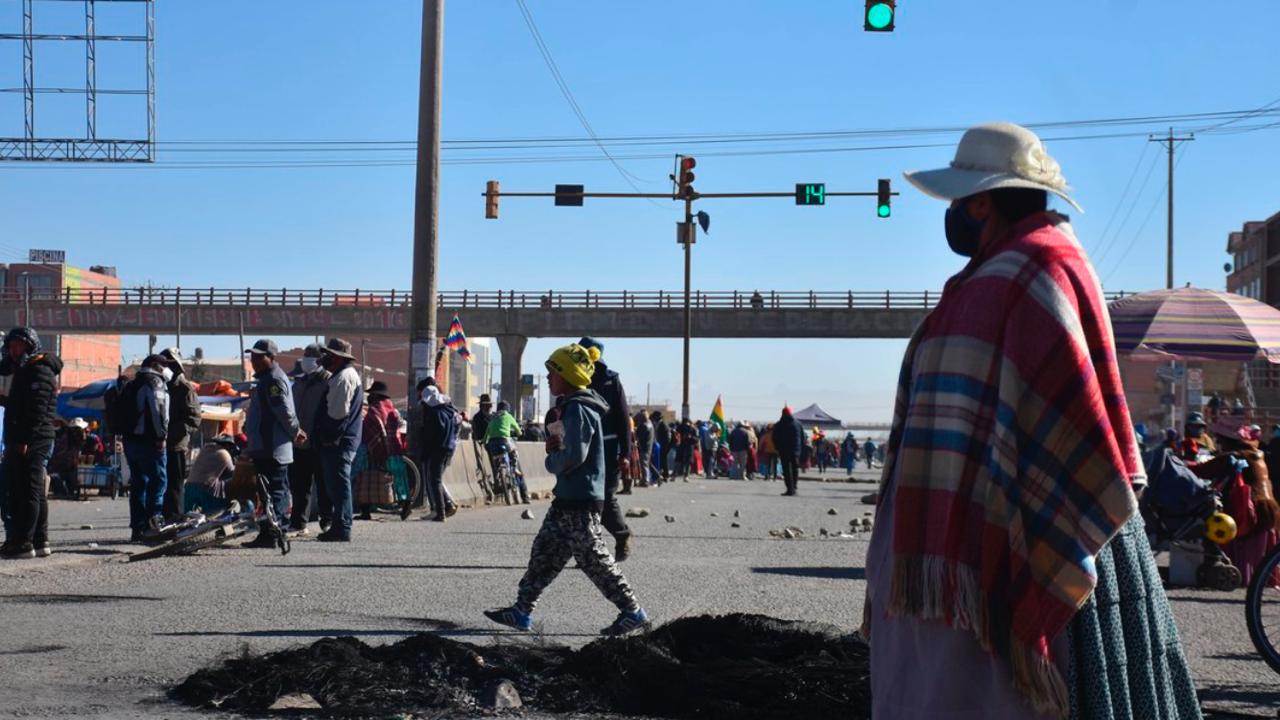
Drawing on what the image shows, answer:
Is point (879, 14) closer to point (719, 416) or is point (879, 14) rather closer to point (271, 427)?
point (271, 427)

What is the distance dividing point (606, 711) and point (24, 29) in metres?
31.8

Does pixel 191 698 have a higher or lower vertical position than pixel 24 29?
lower

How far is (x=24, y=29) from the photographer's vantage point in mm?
34344

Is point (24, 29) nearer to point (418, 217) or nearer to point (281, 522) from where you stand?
point (418, 217)

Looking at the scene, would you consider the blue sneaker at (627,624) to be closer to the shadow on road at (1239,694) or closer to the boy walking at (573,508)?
the boy walking at (573,508)

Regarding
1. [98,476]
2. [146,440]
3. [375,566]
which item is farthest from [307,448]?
[98,476]

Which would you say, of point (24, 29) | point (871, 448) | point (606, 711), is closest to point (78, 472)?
point (24, 29)

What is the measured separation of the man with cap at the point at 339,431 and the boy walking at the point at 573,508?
6.57 m

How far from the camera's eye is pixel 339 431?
51.1 feet

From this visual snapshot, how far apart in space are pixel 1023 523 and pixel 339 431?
1259 centimetres

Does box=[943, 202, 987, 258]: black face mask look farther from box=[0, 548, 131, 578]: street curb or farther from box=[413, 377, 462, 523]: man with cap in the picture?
box=[413, 377, 462, 523]: man with cap

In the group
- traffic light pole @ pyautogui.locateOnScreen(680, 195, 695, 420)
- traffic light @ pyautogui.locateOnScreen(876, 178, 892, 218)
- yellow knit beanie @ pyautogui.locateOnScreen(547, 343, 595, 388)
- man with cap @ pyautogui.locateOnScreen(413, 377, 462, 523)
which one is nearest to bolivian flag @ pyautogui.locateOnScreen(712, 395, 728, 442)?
traffic light pole @ pyautogui.locateOnScreen(680, 195, 695, 420)

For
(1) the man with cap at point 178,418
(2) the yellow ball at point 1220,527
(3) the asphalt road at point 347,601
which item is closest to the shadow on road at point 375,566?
(3) the asphalt road at point 347,601

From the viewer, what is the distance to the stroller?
12188 millimetres
